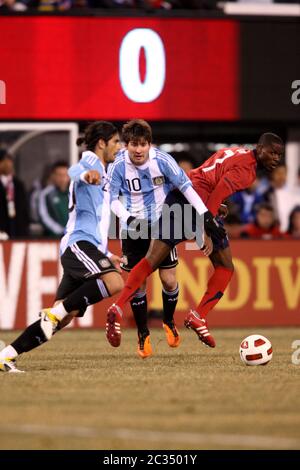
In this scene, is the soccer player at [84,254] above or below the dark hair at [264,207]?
below

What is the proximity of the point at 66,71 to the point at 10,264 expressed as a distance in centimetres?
282

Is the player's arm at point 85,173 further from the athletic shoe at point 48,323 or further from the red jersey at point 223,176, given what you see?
the red jersey at point 223,176

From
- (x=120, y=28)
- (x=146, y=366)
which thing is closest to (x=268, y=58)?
(x=120, y=28)

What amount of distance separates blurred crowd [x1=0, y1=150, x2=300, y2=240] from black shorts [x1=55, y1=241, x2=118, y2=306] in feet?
20.1

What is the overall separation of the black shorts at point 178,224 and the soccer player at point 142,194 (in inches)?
4.0

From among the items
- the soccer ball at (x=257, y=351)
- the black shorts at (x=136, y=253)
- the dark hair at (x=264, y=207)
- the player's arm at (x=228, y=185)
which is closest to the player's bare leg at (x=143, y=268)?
the black shorts at (x=136, y=253)

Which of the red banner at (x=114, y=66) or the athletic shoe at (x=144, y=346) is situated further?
the red banner at (x=114, y=66)

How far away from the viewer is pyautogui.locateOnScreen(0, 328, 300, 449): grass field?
6.53 m

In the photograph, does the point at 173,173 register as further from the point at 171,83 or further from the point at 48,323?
the point at 171,83

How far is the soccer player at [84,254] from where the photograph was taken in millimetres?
9211

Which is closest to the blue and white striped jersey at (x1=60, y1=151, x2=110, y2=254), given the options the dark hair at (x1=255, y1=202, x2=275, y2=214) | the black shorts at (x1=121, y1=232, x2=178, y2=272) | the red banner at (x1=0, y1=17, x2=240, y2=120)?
the black shorts at (x1=121, y1=232, x2=178, y2=272)

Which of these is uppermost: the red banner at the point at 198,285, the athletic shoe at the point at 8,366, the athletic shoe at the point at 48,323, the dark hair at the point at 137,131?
the red banner at the point at 198,285

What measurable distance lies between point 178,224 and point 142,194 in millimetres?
430

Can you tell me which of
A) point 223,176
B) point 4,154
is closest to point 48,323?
point 223,176
